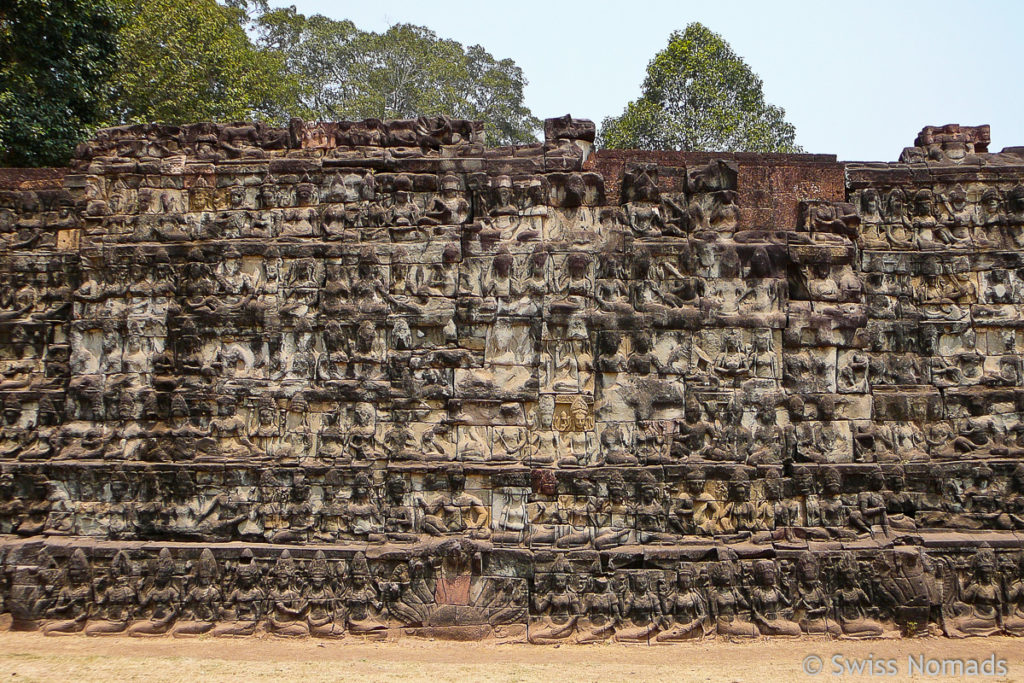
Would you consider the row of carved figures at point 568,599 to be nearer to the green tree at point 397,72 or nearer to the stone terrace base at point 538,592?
the stone terrace base at point 538,592

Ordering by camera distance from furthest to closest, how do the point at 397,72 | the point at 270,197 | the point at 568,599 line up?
the point at 397,72 → the point at 270,197 → the point at 568,599

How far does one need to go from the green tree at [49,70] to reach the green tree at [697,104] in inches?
507

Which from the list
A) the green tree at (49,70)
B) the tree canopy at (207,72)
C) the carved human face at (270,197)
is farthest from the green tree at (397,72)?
the carved human face at (270,197)

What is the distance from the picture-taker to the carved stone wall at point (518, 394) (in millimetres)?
8898

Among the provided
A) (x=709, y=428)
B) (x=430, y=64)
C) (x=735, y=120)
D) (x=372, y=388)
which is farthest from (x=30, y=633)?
(x=430, y=64)

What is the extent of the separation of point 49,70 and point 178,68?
6060mm

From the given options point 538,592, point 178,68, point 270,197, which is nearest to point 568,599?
point 538,592

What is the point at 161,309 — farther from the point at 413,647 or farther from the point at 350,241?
the point at 413,647

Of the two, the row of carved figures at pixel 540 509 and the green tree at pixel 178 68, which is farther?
the green tree at pixel 178 68

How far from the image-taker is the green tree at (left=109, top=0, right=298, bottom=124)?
61.7 feet

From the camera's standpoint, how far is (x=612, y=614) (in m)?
8.70

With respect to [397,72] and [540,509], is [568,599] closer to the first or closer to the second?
[540,509]

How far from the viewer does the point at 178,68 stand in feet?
63.6

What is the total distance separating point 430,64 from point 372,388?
22.8 metres
